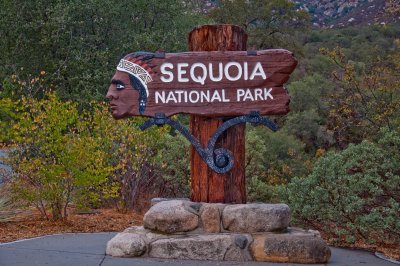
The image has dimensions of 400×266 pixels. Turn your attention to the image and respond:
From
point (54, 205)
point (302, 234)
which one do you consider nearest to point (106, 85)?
point (54, 205)

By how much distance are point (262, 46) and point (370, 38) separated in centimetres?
1433

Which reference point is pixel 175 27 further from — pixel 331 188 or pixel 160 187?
pixel 331 188

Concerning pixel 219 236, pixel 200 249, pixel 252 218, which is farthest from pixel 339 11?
pixel 200 249

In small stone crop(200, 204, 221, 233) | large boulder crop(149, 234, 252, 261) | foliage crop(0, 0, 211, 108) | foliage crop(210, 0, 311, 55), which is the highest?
foliage crop(210, 0, 311, 55)

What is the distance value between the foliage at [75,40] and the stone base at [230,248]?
7.32 m

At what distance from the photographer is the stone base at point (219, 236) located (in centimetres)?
593

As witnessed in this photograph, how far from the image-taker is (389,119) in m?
11.6

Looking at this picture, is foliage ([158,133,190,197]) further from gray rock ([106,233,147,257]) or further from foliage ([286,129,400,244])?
gray rock ([106,233,147,257])

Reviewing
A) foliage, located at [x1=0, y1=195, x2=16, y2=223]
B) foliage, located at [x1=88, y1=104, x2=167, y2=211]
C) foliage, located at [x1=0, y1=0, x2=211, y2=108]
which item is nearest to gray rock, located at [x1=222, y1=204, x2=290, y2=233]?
foliage, located at [x1=88, y1=104, x2=167, y2=211]

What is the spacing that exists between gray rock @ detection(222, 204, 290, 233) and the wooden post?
0.31m

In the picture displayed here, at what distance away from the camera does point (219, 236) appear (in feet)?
19.8

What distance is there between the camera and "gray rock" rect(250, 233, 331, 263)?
5906 mm

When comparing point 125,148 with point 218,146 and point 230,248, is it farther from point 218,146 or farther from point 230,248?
point 230,248

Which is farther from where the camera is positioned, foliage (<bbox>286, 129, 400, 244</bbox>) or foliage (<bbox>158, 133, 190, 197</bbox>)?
foliage (<bbox>158, 133, 190, 197</bbox>)
